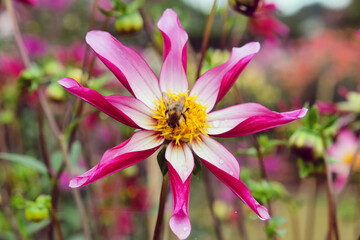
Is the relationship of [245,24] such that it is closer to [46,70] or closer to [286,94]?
[46,70]

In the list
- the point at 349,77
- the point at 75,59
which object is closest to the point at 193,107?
the point at 75,59

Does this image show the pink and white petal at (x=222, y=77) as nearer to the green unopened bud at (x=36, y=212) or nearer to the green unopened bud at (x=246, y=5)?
the green unopened bud at (x=246, y=5)

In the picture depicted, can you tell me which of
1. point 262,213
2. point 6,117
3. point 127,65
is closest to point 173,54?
point 127,65

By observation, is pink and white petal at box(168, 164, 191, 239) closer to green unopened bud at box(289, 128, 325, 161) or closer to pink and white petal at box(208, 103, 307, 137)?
pink and white petal at box(208, 103, 307, 137)

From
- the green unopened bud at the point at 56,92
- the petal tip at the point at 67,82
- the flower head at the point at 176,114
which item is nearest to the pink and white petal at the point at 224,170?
the flower head at the point at 176,114

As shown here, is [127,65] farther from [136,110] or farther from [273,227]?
[273,227]

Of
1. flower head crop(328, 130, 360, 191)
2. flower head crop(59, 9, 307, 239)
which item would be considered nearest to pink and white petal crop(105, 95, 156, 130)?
flower head crop(59, 9, 307, 239)
